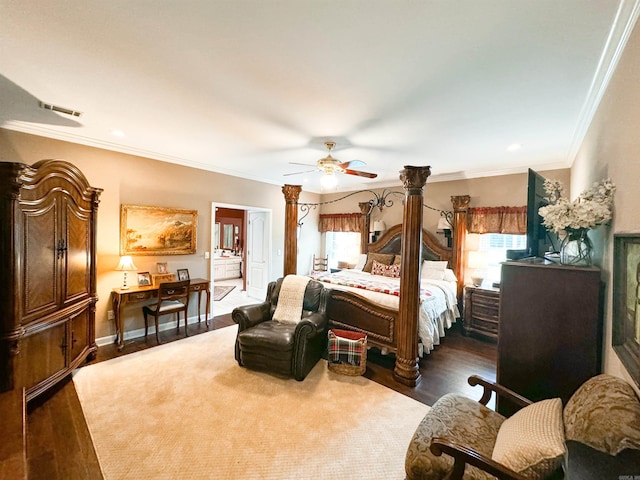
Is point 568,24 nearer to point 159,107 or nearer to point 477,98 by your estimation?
point 477,98

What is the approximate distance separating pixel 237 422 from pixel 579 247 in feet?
9.60

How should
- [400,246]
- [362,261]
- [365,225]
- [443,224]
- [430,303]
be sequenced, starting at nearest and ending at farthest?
1. [430,303]
2. [443,224]
3. [400,246]
4. [362,261]
5. [365,225]

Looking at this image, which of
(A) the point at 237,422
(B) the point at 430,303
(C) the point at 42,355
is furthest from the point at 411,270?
(C) the point at 42,355

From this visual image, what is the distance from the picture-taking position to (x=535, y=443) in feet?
3.78

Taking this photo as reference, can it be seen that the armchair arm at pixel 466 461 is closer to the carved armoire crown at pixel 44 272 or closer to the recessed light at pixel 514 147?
the carved armoire crown at pixel 44 272

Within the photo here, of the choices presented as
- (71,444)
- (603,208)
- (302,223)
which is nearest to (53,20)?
(71,444)

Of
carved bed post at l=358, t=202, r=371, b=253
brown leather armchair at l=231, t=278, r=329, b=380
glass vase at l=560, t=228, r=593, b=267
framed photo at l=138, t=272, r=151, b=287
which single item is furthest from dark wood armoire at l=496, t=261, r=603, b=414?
framed photo at l=138, t=272, r=151, b=287

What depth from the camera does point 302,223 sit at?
6.65 m

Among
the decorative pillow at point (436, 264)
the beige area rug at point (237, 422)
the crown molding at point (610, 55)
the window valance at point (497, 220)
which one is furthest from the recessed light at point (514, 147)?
the beige area rug at point (237, 422)

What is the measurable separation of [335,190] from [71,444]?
19.5 feet

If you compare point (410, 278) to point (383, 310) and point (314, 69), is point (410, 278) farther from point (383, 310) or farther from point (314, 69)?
point (314, 69)

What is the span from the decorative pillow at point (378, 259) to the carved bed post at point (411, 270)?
234 cm

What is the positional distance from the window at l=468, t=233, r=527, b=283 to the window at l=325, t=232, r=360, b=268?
2.61m

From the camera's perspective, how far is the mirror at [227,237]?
921cm
